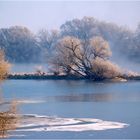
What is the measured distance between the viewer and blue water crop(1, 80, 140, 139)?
22.3ft

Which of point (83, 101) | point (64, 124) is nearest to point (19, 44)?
point (83, 101)

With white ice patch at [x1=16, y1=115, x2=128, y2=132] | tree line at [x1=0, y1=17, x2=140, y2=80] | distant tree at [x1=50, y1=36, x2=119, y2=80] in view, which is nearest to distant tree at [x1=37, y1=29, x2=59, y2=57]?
tree line at [x1=0, y1=17, x2=140, y2=80]

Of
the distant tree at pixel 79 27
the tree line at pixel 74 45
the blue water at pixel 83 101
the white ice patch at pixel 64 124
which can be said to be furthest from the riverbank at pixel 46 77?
the white ice patch at pixel 64 124

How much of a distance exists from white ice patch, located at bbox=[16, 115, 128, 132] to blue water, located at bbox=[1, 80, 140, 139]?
0.19m

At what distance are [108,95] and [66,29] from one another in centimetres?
895

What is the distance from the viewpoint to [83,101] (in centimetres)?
966

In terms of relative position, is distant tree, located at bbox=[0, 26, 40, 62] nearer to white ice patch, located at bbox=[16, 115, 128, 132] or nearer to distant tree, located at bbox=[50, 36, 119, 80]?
distant tree, located at bbox=[50, 36, 119, 80]

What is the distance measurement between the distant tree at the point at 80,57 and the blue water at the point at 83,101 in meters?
1.26

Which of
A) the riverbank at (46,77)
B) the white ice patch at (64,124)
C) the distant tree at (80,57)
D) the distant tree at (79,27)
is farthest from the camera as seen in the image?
the distant tree at (79,27)

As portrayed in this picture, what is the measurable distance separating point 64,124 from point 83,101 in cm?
237

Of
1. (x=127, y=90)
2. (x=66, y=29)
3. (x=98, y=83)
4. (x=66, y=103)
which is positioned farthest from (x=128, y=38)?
(x=66, y=103)

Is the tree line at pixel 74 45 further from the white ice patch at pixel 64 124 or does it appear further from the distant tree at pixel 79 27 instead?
the white ice patch at pixel 64 124

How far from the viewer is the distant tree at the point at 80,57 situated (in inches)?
586

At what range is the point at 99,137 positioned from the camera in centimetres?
652
